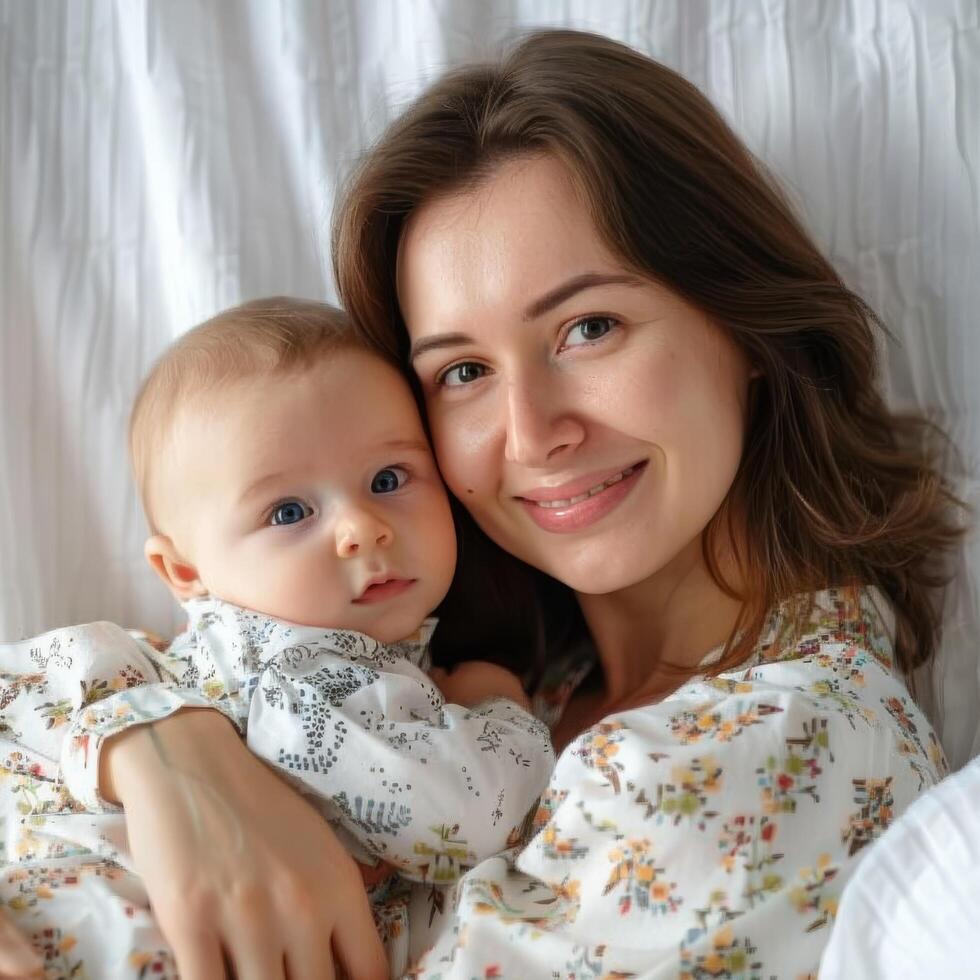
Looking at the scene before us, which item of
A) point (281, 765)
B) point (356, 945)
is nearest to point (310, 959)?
point (356, 945)

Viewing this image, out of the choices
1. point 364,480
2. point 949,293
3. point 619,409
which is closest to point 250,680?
point 364,480

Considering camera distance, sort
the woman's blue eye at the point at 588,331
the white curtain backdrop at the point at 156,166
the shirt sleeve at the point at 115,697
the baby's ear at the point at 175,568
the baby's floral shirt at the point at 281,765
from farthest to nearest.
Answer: the white curtain backdrop at the point at 156,166 < the baby's ear at the point at 175,568 < the woman's blue eye at the point at 588,331 < the shirt sleeve at the point at 115,697 < the baby's floral shirt at the point at 281,765

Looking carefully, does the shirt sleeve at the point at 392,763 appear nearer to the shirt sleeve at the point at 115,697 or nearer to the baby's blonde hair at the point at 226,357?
the shirt sleeve at the point at 115,697

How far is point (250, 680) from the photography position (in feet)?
4.33

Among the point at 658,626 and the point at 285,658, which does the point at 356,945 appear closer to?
the point at 285,658

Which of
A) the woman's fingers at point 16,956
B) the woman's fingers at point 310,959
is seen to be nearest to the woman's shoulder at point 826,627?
the woman's fingers at point 310,959

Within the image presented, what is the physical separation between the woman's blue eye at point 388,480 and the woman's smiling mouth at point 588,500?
15 cm

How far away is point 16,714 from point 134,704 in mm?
228

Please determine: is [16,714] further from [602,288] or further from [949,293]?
[949,293]

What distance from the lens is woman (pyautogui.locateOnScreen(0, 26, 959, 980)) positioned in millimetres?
1103

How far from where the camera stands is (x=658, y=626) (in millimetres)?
Result: 1656

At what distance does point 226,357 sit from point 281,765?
47 centimetres

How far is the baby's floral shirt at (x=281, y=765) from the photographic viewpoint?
117 centimetres

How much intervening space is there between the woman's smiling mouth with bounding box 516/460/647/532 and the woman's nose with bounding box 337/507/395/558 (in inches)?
8.3
